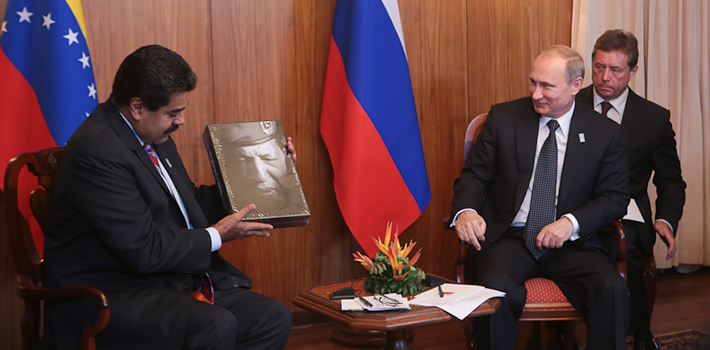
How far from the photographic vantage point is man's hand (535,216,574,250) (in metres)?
2.90

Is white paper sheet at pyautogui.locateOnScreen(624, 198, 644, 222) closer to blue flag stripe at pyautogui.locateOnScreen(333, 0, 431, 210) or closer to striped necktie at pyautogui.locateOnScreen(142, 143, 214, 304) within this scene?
blue flag stripe at pyautogui.locateOnScreen(333, 0, 431, 210)

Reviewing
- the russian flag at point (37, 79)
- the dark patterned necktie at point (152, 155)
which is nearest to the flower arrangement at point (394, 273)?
the dark patterned necktie at point (152, 155)

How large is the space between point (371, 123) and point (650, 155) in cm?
149

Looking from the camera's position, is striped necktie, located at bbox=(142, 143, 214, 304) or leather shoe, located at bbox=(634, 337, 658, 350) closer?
striped necktie, located at bbox=(142, 143, 214, 304)

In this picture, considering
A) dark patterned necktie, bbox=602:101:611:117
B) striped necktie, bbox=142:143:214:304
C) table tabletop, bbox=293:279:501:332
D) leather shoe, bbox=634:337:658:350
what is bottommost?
leather shoe, bbox=634:337:658:350

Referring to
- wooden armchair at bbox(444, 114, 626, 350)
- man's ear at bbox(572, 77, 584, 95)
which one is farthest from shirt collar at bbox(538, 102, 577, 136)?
wooden armchair at bbox(444, 114, 626, 350)

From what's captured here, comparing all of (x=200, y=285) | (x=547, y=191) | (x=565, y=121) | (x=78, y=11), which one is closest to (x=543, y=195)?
(x=547, y=191)

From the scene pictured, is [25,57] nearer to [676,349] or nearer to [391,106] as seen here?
[391,106]

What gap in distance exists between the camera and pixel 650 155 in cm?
356

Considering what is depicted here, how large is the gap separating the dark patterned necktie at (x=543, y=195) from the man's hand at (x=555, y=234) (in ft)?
0.42

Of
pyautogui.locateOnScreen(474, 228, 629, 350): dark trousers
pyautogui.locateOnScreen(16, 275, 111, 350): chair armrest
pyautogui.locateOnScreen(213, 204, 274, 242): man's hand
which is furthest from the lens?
pyautogui.locateOnScreen(474, 228, 629, 350): dark trousers

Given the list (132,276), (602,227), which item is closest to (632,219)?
(602,227)

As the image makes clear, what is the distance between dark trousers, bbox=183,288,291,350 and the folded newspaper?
0.50 meters

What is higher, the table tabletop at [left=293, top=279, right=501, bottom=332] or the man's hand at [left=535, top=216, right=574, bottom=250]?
the man's hand at [left=535, top=216, right=574, bottom=250]
